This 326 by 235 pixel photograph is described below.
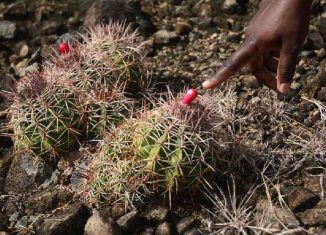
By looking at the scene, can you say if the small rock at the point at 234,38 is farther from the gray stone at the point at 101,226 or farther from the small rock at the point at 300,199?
the gray stone at the point at 101,226

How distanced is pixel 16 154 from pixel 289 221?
168 centimetres

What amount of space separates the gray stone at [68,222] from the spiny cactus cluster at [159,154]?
102 mm

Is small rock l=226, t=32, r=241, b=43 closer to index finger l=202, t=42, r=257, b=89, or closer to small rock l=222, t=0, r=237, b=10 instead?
small rock l=222, t=0, r=237, b=10

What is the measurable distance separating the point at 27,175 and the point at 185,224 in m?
1.05

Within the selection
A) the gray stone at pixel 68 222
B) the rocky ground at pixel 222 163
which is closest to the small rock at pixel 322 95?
the rocky ground at pixel 222 163

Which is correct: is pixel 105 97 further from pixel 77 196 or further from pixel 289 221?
pixel 289 221

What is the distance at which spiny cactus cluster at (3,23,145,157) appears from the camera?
11.6 feet

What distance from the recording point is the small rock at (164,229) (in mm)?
3242

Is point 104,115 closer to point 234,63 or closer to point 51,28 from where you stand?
point 234,63

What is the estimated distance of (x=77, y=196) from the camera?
356 centimetres

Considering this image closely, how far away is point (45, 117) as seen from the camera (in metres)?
3.51

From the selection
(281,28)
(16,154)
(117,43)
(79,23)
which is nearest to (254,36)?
(281,28)

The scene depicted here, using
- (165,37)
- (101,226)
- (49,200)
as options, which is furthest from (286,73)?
(165,37)

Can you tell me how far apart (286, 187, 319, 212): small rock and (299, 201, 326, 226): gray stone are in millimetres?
50
